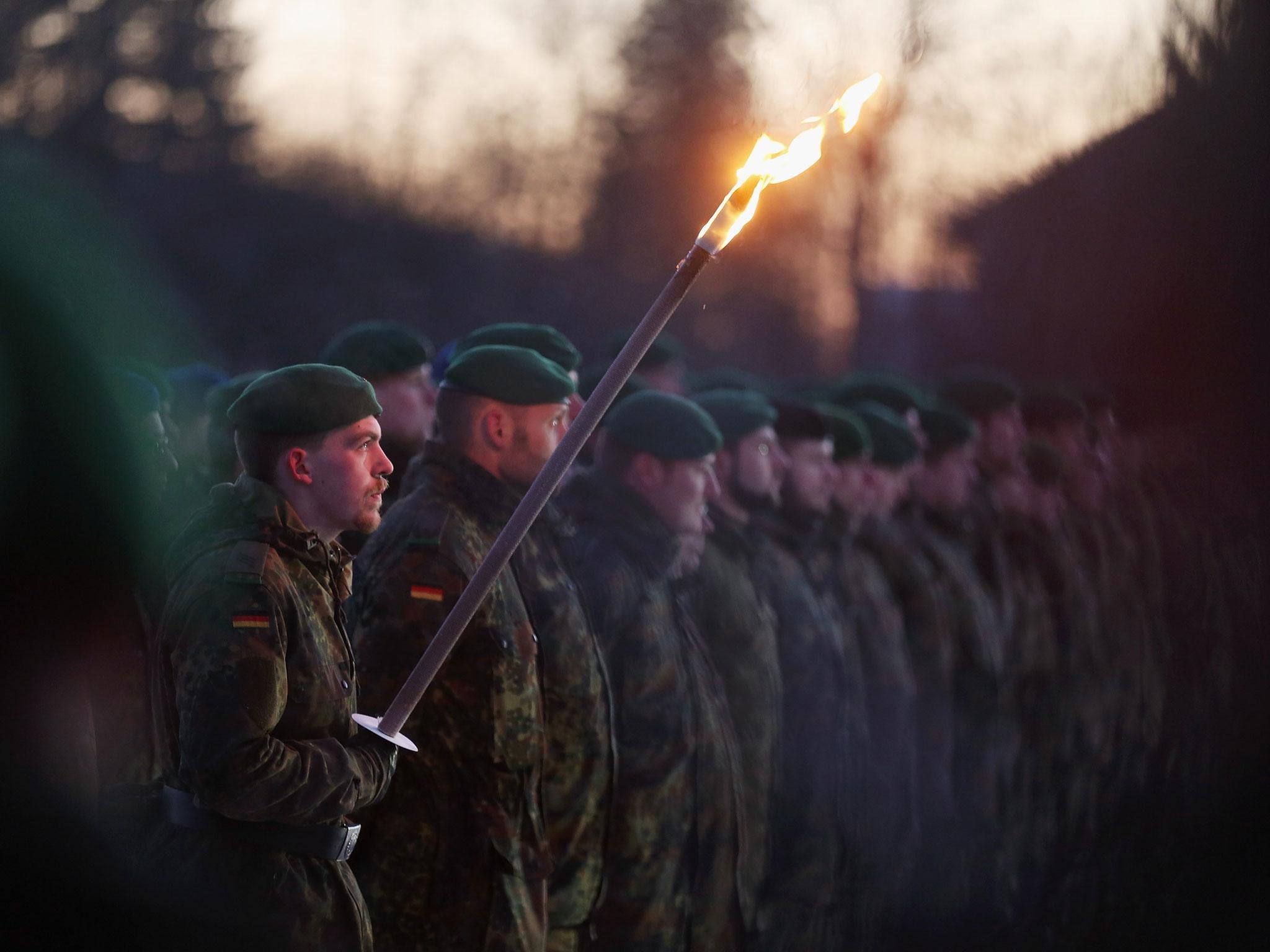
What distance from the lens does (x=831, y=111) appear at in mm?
2512

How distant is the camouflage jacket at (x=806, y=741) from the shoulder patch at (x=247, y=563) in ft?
9.86

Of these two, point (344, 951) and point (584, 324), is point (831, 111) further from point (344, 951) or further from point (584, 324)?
point (584, 324)

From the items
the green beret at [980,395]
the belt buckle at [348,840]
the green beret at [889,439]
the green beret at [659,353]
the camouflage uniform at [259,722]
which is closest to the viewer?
the camouflage uniform at [259,722]

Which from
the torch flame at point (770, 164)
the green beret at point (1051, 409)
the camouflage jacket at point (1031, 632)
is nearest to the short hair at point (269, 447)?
the torch flame at point (770, 164)

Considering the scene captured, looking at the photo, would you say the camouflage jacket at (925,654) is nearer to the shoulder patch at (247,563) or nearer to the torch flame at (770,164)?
the torch flame at (770,164)

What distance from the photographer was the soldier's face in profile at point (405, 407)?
14.7 ft

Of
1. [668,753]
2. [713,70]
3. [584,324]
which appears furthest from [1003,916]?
[713,70]

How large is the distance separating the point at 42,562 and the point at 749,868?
3.46 m

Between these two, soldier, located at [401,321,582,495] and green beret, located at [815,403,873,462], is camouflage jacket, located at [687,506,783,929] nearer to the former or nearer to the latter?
soldier, located at [401,321,582,495]

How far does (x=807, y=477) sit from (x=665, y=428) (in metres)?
1.57

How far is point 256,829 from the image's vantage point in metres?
2.53

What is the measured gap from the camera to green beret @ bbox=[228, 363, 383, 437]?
2684 millimetres

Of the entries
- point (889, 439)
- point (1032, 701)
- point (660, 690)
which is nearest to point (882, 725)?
point (889, 439)

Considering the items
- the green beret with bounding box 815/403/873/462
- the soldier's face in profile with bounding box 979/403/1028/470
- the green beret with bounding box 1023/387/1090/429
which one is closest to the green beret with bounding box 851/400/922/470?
the green beret with bounding box 815/403/873/462
